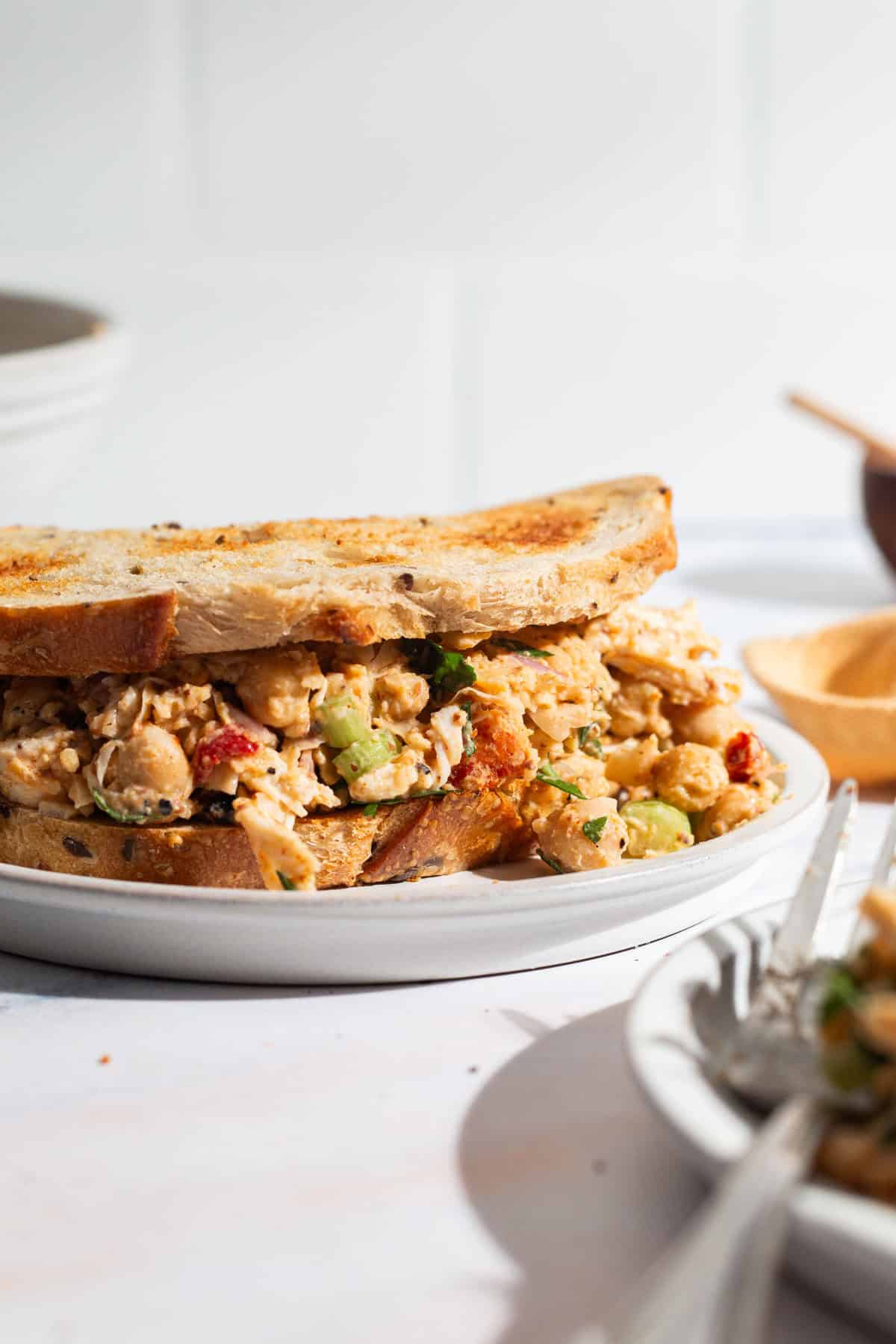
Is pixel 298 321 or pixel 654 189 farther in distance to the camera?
pixel 654 189

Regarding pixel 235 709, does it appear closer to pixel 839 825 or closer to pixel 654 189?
pixel 839 825

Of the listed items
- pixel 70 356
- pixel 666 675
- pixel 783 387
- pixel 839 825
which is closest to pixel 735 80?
pixel 783 387

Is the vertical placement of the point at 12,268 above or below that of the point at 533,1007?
above

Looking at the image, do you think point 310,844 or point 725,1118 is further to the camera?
point 310,844

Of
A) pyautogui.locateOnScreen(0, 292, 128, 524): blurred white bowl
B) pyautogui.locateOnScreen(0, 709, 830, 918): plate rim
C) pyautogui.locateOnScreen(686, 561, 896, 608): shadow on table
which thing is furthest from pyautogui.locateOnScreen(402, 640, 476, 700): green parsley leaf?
pyautogui.locateOnScreen(686, 561, 896, 608): shadow on table

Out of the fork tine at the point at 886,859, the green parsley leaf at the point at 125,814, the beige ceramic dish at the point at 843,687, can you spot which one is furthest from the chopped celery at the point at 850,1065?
the beige ceramic dish at the point at 843,687

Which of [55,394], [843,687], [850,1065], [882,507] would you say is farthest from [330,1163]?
[882,507]

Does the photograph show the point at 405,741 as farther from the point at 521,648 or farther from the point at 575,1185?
the point at 575,1185
